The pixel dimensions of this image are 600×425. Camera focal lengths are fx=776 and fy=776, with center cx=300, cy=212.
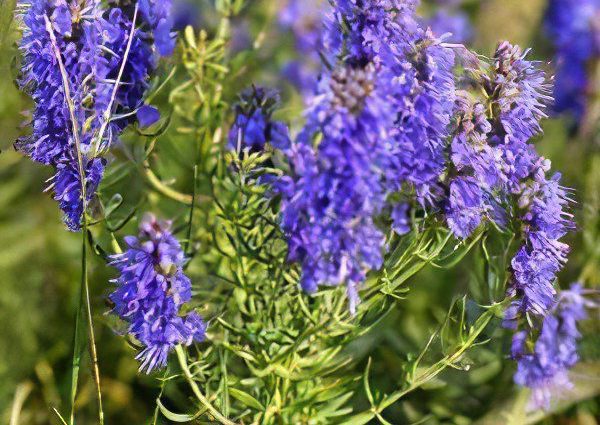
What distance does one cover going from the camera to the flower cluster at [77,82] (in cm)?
73

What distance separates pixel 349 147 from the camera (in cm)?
62

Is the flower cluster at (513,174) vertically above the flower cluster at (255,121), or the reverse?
the flower cluster at (513,174)

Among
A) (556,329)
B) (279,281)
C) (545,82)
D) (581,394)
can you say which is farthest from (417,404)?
(545,82)

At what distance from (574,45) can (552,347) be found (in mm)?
1322

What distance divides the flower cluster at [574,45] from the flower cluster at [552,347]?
931mm

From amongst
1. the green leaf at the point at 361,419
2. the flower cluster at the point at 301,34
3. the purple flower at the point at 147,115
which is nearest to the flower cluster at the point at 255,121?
the purple flower at the point at 147,115

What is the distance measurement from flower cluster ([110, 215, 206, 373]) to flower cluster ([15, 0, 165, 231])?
0.09 meters

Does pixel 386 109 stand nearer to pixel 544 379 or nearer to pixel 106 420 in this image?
pixel 544 379

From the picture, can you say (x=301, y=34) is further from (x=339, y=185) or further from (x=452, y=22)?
(x=339, y=185)

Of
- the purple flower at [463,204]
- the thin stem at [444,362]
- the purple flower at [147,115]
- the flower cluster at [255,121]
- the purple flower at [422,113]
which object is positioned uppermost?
the purple flower at [422,113]

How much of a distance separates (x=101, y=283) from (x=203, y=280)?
48 centimetres

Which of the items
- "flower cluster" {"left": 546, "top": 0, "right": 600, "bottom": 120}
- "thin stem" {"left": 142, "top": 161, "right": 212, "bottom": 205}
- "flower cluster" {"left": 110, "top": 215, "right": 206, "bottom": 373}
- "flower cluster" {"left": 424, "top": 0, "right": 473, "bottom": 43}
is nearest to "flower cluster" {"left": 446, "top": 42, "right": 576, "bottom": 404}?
"flower cluster" {"left": 110, "top": 215, "right": 206, "bottom": 373}

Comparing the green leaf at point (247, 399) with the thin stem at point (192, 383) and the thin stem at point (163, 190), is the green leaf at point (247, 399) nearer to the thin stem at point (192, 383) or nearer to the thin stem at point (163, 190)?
the thin stem at point (192, 383)

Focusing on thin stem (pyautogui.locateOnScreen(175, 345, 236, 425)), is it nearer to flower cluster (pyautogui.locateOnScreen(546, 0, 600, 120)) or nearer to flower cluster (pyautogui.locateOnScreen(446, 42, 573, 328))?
flower cluster (pyautogui.locateOnScreen(446, 42, 573, 328))
